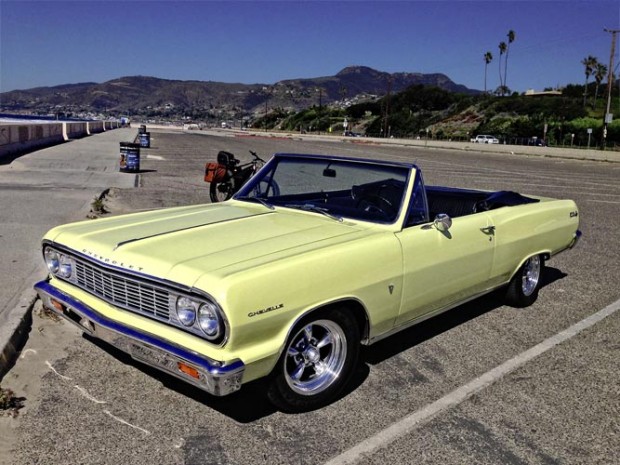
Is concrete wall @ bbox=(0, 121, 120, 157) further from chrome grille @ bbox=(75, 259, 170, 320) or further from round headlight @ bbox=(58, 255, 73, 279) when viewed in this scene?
chrome grille @ bbox=(75, 259, 170, 320)

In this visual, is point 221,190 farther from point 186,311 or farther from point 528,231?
point 186,311

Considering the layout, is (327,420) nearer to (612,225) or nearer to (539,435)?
(539,435)

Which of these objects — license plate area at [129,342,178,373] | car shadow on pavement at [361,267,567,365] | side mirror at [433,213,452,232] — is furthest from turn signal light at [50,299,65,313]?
side mirror at [433,213,452,232]

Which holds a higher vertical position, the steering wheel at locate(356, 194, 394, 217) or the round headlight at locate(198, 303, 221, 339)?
the steering wheel at locate(356, 194, 394, 217)

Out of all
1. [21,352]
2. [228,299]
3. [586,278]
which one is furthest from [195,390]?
[586,278]

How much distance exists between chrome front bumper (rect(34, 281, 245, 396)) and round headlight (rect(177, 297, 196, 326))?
138 millimetres

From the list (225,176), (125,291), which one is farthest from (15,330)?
(225,176)

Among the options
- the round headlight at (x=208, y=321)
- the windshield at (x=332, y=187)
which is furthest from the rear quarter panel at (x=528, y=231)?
the round headlight at (x=208, y=321)

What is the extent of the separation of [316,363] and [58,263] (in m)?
1.83

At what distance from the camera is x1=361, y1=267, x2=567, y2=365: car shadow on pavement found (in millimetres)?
4422

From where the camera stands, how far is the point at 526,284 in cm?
562

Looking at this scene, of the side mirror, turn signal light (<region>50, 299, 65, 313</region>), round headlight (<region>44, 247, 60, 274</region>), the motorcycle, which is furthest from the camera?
the motorcycle

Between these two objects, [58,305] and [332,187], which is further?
[332,187]

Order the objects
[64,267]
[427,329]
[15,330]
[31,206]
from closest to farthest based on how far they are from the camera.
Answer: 1. [64,267]
2. [15,330]
3. [427,329]
4. [31,206]
